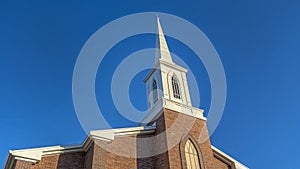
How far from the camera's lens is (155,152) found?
47.4 ft

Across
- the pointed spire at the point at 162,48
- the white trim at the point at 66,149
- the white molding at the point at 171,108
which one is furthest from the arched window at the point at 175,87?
the white trim at the point at 66,149

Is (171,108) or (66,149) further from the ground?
(171,108)

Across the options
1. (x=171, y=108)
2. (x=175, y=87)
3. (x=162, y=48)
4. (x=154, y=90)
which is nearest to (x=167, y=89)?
(x=175, y=87)

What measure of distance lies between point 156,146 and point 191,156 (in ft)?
6.39

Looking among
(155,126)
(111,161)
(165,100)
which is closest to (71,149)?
Answer: (111,161)

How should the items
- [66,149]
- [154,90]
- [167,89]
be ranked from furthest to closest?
1. [154,90]
2. [167,89]
3. [66,149]

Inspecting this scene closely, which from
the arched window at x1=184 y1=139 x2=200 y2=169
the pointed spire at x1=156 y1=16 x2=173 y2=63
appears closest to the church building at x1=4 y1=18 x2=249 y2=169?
the arched window at x1=184 y1=139 x2=200 y2=169

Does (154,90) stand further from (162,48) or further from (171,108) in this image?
(162,48)

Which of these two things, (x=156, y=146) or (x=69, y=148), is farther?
(x=156, y=146)

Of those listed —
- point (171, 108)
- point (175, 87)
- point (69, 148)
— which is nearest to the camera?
point (69, 148)

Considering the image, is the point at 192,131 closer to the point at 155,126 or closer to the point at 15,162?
the point at 155,126

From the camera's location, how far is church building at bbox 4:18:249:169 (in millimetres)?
12555

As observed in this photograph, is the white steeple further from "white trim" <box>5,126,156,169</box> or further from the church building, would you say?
"white trim" <box>5,126,156,169</box>

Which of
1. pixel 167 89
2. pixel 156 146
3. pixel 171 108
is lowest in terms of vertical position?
pixel 156 146
